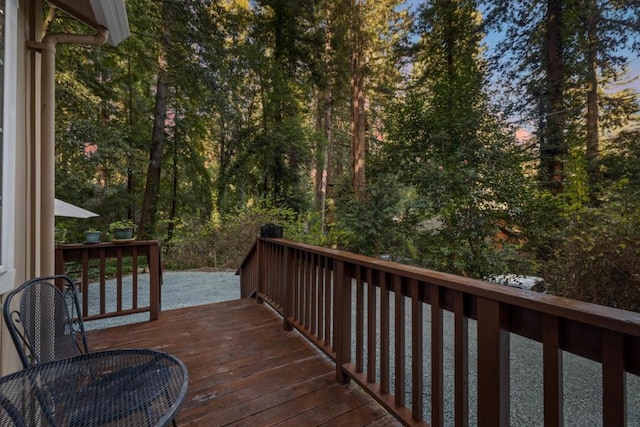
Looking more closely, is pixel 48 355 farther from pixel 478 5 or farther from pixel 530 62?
pixel 478 5

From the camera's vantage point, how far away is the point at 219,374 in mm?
2135

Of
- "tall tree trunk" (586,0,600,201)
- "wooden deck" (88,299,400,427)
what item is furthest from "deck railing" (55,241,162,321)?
"tall tree trunk" (586,0,600,201)

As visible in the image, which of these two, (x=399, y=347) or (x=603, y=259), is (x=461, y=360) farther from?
(x=603, y=259)

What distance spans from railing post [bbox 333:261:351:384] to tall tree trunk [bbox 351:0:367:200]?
678 cm

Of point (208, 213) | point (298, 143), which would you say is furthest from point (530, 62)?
point (208, 213)

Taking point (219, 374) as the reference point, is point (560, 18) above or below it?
above

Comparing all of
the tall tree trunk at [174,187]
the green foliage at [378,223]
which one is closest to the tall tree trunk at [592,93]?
the green foliage at [378,223]

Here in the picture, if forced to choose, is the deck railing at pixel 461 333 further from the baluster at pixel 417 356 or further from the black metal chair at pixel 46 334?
the black metal chair at pixel 46 334

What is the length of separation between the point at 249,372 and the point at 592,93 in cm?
874

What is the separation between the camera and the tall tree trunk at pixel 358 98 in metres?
8.79

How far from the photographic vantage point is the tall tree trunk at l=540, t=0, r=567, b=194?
6453mm

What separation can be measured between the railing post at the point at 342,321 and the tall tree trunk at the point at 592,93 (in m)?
6.53

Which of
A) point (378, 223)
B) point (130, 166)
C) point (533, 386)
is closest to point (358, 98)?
point (378, 223)

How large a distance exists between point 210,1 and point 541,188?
8359 millimetres
